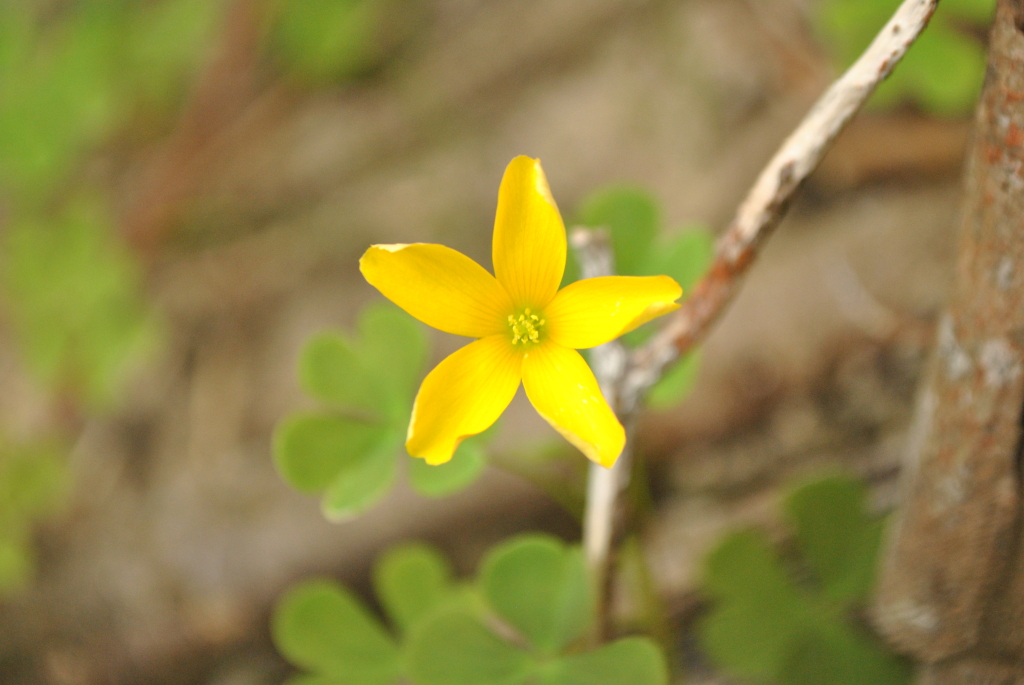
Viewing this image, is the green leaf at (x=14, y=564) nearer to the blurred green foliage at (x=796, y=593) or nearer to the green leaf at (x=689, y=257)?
the blurred green foliage at (x=796, y=593)

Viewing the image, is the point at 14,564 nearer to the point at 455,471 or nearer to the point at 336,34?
the point at 455,471

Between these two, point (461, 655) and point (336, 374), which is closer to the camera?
point (461, 655)

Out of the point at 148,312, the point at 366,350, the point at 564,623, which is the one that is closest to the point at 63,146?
the point at 148,312

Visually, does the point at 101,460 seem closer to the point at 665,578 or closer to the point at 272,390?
the point at 272,390

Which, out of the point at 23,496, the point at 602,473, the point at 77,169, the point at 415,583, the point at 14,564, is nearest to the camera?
the point at 602,473

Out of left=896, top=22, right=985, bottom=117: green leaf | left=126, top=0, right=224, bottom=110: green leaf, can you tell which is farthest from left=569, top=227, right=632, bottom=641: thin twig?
left=126, top=0, right=224, bottom=110: green leaf

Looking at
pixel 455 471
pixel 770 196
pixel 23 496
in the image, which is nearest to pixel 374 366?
pixel 455 471

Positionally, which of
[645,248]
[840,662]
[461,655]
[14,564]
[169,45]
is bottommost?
[840,662]
